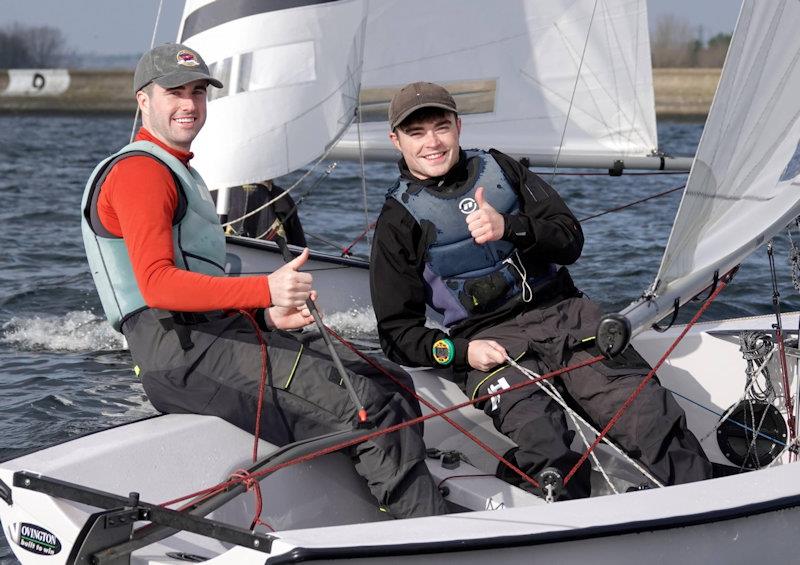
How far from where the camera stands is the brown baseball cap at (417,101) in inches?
109

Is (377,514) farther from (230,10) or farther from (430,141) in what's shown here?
(230,10)

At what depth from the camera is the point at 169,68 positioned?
255 centimetres

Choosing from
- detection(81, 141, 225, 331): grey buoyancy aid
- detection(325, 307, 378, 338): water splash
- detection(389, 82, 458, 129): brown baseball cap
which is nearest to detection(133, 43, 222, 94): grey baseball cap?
detection(81, 141, 225, 331): grey buoyancy aid

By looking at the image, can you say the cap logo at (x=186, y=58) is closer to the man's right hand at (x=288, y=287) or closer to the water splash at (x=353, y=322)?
the man's right hand at (x=288, y=287)

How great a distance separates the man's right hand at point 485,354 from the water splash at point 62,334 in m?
2.67

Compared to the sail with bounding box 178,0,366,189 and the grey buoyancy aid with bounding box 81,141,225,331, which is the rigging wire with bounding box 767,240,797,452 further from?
the sail with bounding box 178,0,366,189

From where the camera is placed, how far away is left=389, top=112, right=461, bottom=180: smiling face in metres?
2.82

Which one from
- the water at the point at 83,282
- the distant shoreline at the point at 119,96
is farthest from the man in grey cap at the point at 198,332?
the distant shoreline at the point at 119,96

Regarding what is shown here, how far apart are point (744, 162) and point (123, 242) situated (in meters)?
1.34

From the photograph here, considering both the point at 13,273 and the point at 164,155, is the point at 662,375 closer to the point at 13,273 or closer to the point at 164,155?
the point at 164,155

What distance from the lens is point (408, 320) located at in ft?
9.50

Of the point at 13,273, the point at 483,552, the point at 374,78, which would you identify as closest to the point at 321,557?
the point at 483,552

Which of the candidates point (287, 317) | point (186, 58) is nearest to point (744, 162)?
point (287, 317)

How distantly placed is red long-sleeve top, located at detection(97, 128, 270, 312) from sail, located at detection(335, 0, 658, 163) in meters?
2.93
